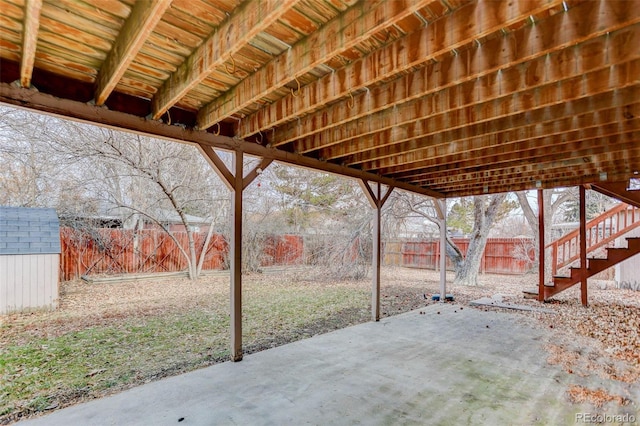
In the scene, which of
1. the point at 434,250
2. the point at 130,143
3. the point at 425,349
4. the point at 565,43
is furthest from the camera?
the point at 434,250

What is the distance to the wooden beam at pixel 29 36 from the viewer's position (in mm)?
1560

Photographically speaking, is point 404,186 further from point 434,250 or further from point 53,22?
point 434,250

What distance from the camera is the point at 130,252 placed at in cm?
927

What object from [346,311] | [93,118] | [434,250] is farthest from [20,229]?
[434,250]

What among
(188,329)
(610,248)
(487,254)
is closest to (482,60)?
(188,329)

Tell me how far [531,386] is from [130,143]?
8.07 m

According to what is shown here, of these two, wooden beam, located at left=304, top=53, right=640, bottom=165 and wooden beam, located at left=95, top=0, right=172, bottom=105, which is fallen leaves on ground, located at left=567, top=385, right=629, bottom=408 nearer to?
wooden beam, located at left=304, top=53, right=640, bottom=165

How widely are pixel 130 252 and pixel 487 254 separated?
12074 millimetres

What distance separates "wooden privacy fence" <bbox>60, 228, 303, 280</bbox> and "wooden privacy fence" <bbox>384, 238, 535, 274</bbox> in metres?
4.59

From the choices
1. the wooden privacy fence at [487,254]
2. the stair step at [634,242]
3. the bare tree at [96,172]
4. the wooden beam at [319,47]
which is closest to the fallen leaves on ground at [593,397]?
the wooden beam at [319,47]

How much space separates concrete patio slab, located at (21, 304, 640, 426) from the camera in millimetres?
2400

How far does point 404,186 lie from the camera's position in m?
6.20

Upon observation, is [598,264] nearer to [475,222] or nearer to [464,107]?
[475,222]

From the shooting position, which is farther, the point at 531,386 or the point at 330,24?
the point at 531,386
